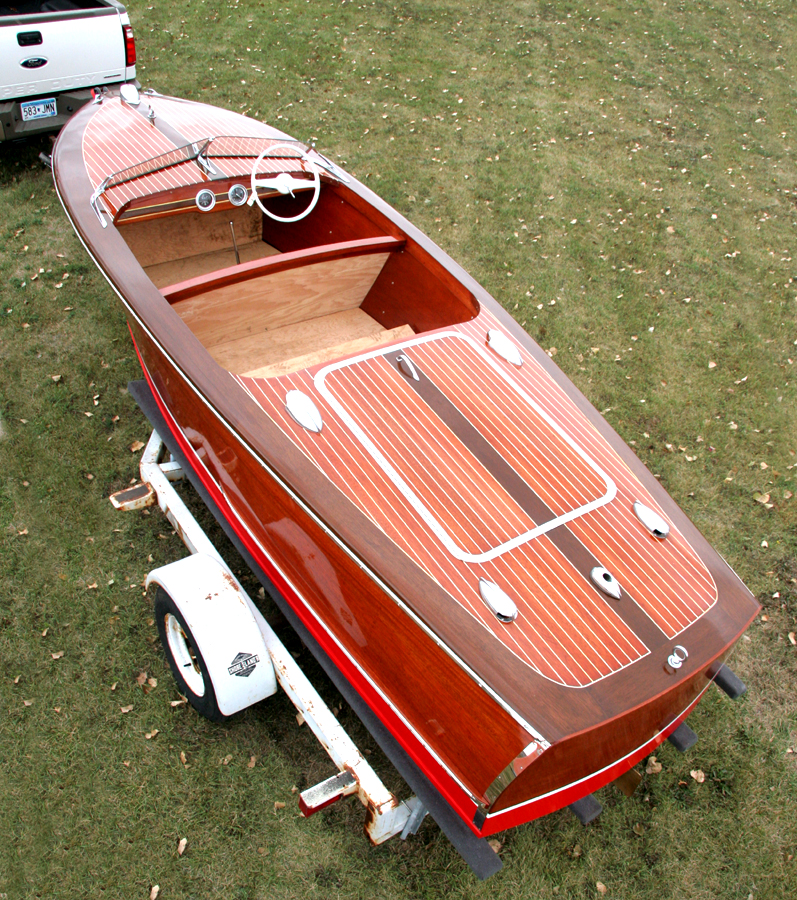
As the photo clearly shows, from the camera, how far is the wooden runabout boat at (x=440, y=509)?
2.41 metres

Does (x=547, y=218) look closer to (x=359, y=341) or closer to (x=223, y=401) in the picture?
(x=359, y=341)

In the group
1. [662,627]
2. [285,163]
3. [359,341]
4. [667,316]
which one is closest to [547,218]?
[667,316]

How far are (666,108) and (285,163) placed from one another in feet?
20.7

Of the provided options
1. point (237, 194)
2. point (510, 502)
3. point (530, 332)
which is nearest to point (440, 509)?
point (510, 502)

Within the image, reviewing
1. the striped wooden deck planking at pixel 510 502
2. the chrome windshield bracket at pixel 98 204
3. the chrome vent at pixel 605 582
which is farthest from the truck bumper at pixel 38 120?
the chrome vent at pixel 605 582

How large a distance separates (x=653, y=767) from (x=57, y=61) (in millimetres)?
6492

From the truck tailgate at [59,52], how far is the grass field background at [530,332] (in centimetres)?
99

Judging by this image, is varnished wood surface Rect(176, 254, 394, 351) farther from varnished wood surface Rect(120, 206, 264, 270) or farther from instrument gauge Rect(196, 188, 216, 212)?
varnished wood surface Rect(120, 206, 264, 270)

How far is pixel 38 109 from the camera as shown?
18.1 ft

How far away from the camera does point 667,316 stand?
5805 millimetres

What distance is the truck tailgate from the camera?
5.11m

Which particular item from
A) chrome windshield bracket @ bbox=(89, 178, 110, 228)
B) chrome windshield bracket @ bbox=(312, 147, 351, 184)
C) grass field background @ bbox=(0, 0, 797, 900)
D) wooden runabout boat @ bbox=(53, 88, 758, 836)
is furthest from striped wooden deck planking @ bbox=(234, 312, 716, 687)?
chrome windshield bracket @ bbox=(312, 147, 351, 184)

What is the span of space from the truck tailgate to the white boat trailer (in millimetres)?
4385

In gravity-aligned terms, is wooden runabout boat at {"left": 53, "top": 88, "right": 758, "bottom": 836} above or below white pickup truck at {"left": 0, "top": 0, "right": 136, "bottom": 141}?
above
